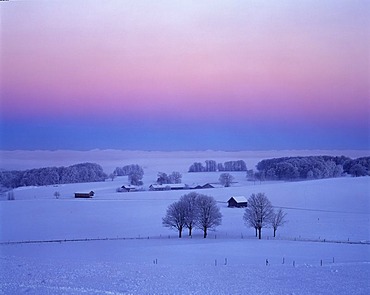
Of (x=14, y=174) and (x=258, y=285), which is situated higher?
(x=14, y=174)

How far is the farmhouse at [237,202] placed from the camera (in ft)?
32.8

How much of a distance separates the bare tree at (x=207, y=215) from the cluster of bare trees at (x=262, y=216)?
0.64m

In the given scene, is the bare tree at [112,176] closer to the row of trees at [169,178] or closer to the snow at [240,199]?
the row of trees at [169,178]

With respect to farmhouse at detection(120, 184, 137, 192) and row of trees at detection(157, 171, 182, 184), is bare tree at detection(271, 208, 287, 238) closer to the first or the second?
row of trees at detection(157, 171, 182, 184)

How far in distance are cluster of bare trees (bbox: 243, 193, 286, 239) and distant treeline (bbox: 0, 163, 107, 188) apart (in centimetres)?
386

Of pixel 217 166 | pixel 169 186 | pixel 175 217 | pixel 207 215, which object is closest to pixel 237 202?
pixel 217 166

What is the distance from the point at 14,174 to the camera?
927 cm

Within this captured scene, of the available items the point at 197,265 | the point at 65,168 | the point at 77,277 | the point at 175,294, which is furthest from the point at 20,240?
the point at 175,294

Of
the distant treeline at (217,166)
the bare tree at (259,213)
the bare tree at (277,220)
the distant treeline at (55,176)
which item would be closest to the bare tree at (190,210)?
the distant treeline at (217,166)

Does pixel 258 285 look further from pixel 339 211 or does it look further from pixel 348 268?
pixel 339 211

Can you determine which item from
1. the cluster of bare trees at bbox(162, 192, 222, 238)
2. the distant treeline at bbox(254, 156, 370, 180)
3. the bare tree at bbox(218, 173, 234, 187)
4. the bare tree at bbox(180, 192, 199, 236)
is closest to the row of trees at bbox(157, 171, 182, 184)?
the bare tree at bbox(218, 173, 234, 187)

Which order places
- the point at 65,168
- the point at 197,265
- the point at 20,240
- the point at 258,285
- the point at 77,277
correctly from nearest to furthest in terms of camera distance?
the point at 258,285 → the point at 77,277 → the point at 197,265 → the point at 20,240 → the point at 65,168

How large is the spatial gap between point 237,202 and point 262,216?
3.76 feet

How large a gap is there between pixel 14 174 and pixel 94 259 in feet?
12.8
